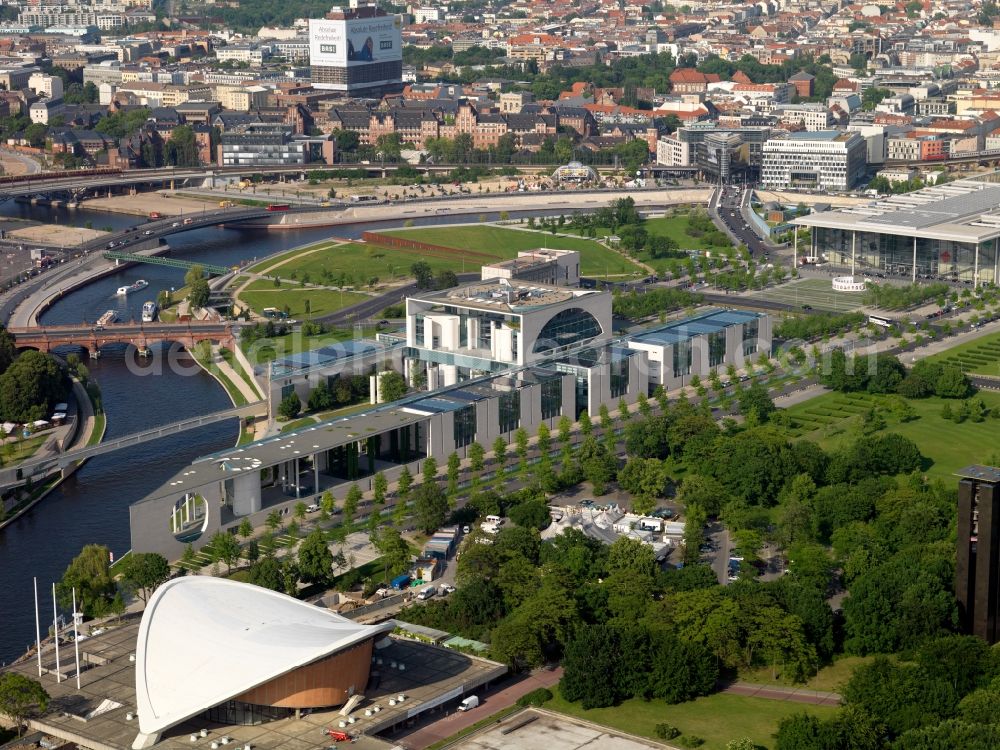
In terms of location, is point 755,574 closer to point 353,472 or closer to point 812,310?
point 353,472

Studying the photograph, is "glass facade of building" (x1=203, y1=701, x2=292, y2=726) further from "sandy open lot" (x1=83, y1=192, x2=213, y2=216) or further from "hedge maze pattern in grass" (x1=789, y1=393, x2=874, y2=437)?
"sandy open lot" (x1=83, y1=192, x2=213, y2=216)

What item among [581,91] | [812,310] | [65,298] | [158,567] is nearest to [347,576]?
[158,567]

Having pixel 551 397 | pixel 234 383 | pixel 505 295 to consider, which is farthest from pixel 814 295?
pixel 234 383

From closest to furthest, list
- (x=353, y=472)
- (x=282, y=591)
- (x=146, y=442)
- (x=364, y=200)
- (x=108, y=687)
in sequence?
(x=108, y=687)
(x=282, y=591)
(x=353, y=472)
(x=146, y=442)
(x=364, y=200)

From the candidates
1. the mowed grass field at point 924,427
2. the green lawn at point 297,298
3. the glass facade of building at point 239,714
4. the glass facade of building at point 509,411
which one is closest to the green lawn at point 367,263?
the green lawn at point 297,298

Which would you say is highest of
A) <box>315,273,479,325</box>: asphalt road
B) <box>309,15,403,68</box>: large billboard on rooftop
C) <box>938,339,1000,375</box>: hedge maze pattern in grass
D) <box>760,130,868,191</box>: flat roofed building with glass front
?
<box>309,15,403,68</box>: large billboard on rooftop

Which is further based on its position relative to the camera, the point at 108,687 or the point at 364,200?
the point at 364,200

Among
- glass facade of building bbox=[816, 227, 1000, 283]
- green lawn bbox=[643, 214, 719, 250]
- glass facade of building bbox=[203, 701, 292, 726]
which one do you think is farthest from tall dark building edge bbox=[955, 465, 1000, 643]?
green lawn bbox=[643, 214, 719, 250]
